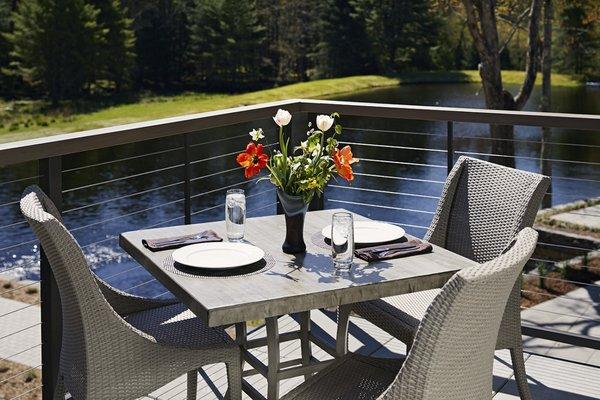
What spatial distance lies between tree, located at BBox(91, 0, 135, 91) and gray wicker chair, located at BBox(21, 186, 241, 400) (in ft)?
98.8

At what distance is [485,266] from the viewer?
174 cm

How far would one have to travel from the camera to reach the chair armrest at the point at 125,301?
105 inches

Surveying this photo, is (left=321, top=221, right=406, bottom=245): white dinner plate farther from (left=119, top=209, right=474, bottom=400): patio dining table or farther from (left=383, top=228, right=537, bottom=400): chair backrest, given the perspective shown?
(left=383, top=228, right=537, bottom=400): chair backrest

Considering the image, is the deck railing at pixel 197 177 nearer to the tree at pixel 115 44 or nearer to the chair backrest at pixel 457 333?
the chair backrest at pixel 457 333

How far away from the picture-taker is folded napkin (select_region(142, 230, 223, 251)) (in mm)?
2523

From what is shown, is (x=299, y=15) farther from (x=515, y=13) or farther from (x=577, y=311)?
(x=577, y=311)

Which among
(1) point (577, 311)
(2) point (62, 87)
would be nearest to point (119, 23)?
(2) point (62, 87)

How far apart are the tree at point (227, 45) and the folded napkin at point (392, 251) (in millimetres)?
31068

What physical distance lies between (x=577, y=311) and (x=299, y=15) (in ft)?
101

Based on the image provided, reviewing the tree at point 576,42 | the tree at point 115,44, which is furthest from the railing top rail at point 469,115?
the tree at point 115,44

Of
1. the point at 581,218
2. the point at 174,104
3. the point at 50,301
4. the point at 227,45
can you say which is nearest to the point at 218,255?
the point at 50,301

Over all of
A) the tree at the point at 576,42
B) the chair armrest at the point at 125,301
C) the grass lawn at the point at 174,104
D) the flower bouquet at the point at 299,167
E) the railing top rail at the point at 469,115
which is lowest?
the grass lawn at the point at 174,104

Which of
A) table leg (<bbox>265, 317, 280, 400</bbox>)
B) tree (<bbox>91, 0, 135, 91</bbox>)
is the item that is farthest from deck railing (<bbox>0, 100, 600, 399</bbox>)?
tree (<bbox>91, 0, 135, 91</bbox>)

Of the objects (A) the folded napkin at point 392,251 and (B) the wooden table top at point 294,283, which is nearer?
(B) the wooden table top at point 294,283
